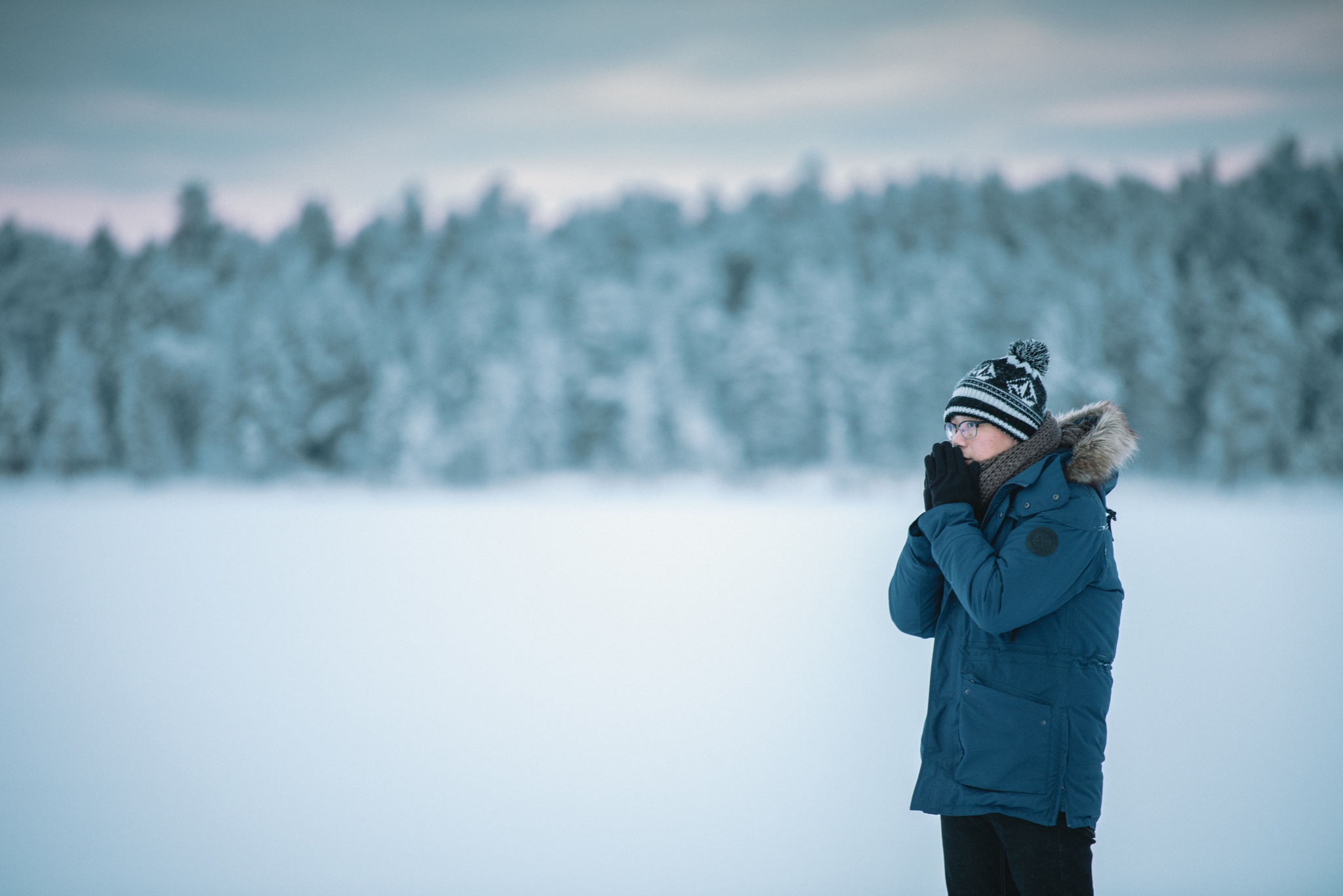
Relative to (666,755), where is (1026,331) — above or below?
above

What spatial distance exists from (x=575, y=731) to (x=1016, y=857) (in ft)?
10.7

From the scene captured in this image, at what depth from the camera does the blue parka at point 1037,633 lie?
1663 millimetres

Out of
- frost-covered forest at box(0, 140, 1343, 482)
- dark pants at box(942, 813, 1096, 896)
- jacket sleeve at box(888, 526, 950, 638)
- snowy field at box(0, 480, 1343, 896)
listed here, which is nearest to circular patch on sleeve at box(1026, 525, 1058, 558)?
jacket sleeve at box(888, 526, 950, 638)

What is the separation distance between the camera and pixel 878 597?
8125mm

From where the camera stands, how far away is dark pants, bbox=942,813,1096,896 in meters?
1.72

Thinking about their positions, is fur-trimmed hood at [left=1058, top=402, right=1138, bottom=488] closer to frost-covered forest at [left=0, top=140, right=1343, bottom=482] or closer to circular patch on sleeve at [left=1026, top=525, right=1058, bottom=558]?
circular patch on sleeve at [left=1026, top=525, right=1058, bottom=558]

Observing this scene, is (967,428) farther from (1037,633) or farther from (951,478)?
(1037,633)

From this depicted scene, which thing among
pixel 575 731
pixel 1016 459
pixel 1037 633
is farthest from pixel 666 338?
pixel 1037 633

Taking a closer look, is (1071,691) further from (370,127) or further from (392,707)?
(370,127)

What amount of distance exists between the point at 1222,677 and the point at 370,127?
34373 mm

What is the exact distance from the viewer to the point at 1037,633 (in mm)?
1736

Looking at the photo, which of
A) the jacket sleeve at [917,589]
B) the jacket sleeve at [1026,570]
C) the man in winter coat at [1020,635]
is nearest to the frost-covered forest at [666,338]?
the jacket sleeve at [917,589]

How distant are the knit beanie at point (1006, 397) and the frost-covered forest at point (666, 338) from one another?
2742 cm

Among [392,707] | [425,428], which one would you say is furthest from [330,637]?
[425,428]
